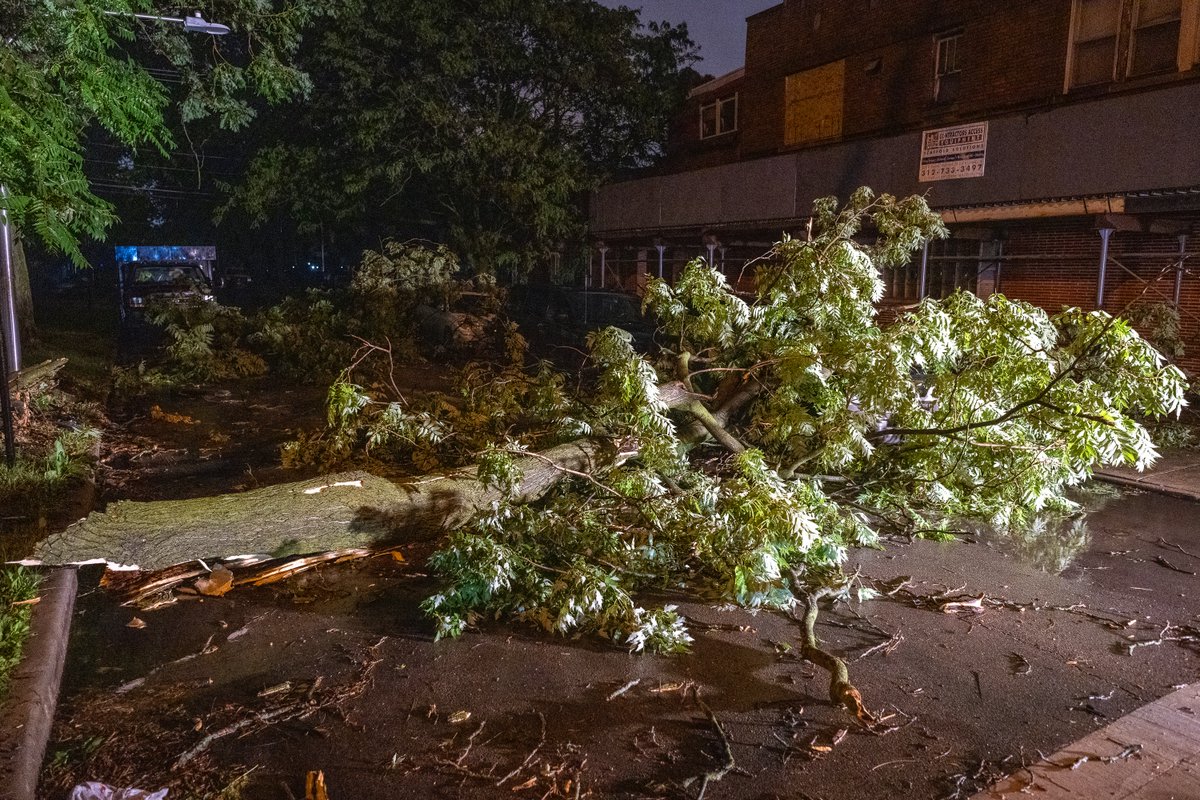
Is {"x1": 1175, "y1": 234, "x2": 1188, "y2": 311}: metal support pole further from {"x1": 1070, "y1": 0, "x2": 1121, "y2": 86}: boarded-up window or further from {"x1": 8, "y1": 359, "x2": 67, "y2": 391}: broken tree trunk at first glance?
{"x1": 8, "y1": 359, "x2": 67, "y2": 391}: broken tree trunk

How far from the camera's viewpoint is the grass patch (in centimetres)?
405

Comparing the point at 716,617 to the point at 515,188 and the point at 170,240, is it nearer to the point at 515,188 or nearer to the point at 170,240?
the point at 515,188

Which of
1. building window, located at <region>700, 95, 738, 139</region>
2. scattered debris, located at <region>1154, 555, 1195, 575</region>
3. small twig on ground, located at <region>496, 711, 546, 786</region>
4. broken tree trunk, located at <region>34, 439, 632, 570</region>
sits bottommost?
small twig on ground, located at <region>496, 711, 546, 786</region>

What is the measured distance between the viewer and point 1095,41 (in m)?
14.3

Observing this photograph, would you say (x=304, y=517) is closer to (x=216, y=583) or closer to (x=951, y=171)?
(x=216, y=583)

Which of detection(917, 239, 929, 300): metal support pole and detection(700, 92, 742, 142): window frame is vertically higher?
detection(700, 92, 742, 142): window frame

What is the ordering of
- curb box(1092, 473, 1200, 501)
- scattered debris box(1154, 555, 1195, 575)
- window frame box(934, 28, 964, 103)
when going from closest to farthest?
scattered debris box(1154, 555, 1195, 575)
curb box(1092, 473, 1200, 501)
window frame box(934, 28, 964, 103)

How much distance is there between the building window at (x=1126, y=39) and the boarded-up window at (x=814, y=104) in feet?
17.6

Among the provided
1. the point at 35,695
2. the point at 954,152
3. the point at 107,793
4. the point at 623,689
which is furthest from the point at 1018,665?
the point at 954,152

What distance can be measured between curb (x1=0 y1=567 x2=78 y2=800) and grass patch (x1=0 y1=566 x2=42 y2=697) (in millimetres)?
40

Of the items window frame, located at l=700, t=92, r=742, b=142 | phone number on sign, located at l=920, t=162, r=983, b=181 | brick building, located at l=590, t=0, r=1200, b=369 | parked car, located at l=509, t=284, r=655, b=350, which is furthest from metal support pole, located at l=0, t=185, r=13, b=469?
window frame, located at l=700, t=92, r=742, b=142

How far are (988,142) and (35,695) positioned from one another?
49.9 ft

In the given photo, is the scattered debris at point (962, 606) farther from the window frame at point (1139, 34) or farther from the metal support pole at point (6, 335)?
the window frame at point (1139, 34)

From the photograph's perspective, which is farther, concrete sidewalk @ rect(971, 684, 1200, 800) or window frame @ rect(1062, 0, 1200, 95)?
window frame @ rect(1062, 0, 1200, 95)
